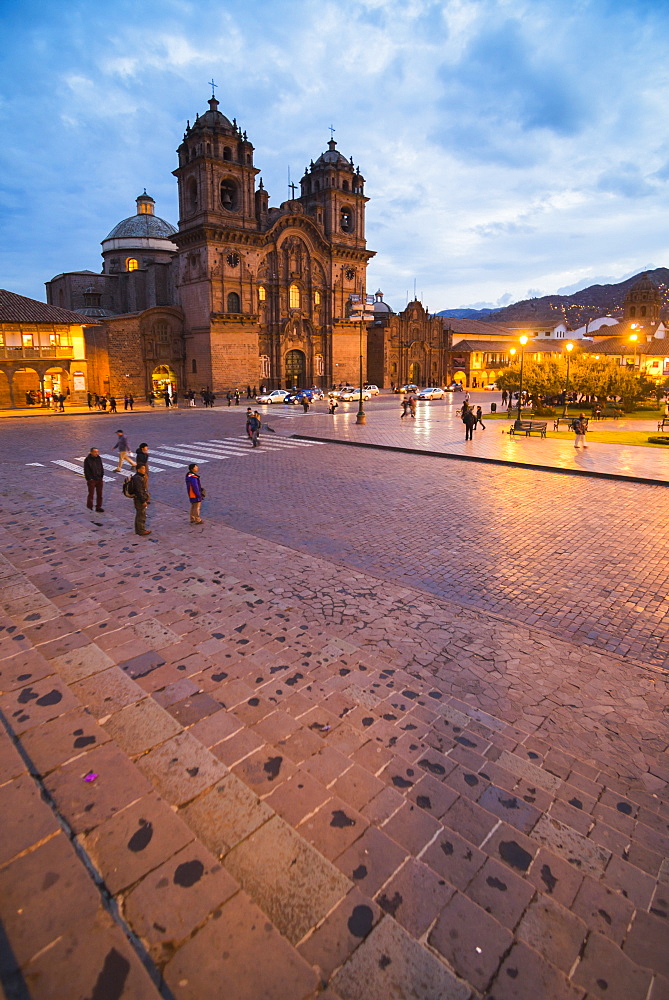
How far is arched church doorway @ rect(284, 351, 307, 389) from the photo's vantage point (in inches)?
2326

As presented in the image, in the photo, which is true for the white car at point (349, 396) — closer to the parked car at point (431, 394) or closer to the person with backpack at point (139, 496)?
the parked car at point (431, 394)

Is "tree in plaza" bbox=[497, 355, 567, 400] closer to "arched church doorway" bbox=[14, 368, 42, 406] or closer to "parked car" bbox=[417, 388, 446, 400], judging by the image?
"parked car" bbox=[417, 388, 446, 400]

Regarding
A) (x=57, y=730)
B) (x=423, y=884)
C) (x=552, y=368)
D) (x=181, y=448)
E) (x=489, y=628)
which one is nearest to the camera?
(x=423, y=884)

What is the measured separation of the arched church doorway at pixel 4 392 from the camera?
44.7 meters

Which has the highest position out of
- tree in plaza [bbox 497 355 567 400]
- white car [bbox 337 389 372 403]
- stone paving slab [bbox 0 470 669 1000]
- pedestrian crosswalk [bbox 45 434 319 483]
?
tree in plaza [bbox 497 355 567 400]

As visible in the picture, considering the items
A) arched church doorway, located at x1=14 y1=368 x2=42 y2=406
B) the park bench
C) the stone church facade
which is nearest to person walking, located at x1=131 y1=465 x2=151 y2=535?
the park bench

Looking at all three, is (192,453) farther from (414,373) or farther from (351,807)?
(414,373)

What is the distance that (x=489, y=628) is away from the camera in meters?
6.70

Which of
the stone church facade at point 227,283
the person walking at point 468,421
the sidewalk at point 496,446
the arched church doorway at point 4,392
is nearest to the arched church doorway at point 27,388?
the arched church doorway at point 4,392

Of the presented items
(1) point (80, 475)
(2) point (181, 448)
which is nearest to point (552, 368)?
(2) point (181, 448)

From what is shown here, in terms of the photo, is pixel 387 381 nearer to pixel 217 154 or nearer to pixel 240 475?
pixel 217 154

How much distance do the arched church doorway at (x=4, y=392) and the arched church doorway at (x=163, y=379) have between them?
1237 cm

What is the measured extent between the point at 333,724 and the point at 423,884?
5.39 feet

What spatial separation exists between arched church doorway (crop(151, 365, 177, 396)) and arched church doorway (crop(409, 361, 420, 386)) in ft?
111
